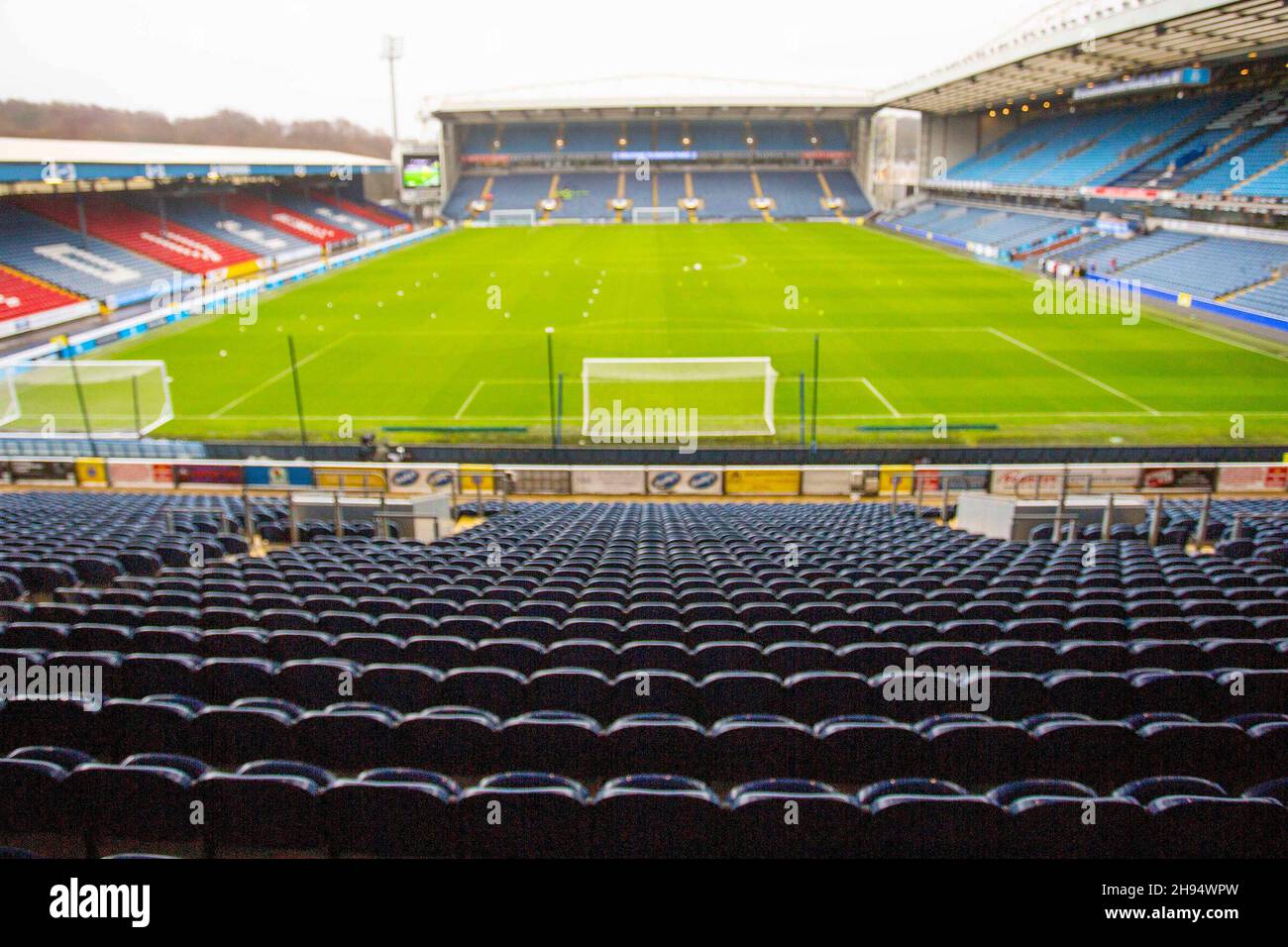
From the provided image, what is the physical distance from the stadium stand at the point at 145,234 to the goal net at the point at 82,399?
30402 millimetres

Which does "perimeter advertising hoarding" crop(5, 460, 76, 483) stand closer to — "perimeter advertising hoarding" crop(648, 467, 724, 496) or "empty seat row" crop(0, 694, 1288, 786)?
"perimeter advertising hoarding" crop(648, 467, 724, 496)

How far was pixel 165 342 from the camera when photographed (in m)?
38.9

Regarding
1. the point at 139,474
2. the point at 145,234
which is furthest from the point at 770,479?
the point at 145,234

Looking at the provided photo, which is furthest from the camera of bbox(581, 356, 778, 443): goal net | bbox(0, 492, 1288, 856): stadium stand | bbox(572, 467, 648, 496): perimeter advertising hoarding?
bbox(581, 356, 778, 443): goal net

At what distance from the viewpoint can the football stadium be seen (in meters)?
4.86

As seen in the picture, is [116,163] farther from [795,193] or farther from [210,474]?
[795,193]

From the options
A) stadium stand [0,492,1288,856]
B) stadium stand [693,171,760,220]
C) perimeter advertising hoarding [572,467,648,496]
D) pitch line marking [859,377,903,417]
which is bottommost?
perimeter advertising hoarding [572,467,648,496]

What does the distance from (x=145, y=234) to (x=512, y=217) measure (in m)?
50.3

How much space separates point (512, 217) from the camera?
102 metres

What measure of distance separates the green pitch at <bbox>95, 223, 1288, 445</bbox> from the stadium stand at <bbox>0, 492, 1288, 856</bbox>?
15.6 m

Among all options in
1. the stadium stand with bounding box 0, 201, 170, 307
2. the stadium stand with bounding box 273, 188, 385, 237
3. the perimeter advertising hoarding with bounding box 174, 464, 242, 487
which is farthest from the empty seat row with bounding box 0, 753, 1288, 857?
the stadium stand with bounding box 273, 188, 385, 237

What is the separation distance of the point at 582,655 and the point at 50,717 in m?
3.86
